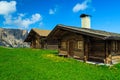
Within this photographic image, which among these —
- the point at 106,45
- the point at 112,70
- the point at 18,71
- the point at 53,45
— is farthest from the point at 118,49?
the point at 53,45

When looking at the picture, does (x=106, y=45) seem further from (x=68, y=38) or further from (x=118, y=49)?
(x=68, y=38)

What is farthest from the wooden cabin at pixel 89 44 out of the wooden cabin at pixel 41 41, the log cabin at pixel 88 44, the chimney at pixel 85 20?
the wooden cabin at pixel 41 41

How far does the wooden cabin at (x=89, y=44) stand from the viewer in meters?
19.7

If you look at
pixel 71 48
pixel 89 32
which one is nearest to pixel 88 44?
pixel 89 32

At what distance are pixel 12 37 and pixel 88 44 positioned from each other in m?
102

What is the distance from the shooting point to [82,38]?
22281 mm

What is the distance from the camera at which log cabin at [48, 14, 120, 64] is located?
778 inches

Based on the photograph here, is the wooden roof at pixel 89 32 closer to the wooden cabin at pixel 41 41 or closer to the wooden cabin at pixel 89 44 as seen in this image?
the wooden cabin at pixel 89 44

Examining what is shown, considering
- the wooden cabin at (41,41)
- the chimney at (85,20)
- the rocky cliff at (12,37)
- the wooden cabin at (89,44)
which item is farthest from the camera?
the rocky cliff at (12,37)

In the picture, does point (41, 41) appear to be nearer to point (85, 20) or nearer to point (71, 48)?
point (85, 20)

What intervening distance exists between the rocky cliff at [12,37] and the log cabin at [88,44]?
279 feet

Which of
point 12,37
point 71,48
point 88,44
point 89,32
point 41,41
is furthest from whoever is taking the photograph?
point 12,37

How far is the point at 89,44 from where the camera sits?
2167 centimetres

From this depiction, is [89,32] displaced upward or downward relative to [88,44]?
upward
